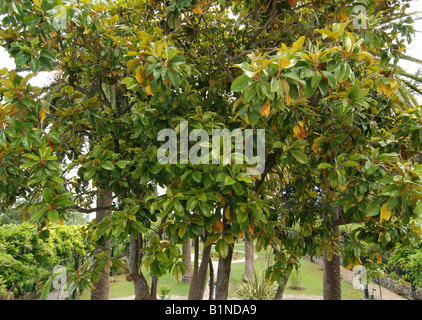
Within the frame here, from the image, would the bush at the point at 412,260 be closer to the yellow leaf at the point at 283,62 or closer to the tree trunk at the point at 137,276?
the tree trunk at the point at 137,276

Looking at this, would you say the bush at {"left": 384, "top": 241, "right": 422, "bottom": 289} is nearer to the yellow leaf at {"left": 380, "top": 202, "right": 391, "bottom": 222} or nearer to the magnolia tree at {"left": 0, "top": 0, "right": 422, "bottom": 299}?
the magnolia tree at {"left": 0, "top": 0, "right": 422, "bottom": 299}

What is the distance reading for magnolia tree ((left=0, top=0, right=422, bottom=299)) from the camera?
1667 millimetres

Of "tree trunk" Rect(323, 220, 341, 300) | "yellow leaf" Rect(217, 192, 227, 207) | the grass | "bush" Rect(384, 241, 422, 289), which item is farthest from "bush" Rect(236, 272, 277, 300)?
"yellow leaf" Rect(217, 192, 227, 207)

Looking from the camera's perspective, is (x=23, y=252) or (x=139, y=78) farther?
(x=23, y=252)

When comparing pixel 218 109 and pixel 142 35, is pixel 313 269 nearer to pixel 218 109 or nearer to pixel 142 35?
pixel 218 109

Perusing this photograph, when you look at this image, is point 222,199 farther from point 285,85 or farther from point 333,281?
point 333,281

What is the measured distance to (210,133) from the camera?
201 centimetres

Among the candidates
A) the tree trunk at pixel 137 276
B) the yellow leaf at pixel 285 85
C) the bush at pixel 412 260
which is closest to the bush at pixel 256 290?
the bush at pixel 412 260

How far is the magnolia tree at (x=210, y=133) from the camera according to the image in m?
1.67

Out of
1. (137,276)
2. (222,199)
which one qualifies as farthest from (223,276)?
(222,199)

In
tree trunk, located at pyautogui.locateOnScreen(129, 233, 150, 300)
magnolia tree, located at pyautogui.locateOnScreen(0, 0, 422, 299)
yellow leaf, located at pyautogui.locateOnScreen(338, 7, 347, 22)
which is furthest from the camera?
tree trunk, located at pyautogui.locateOnScreen(129, 233, 150, 300)

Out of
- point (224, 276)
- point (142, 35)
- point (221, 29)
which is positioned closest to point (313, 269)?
point (224, 276)

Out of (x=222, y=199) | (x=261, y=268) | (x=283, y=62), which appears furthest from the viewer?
(x=261, y=268)
